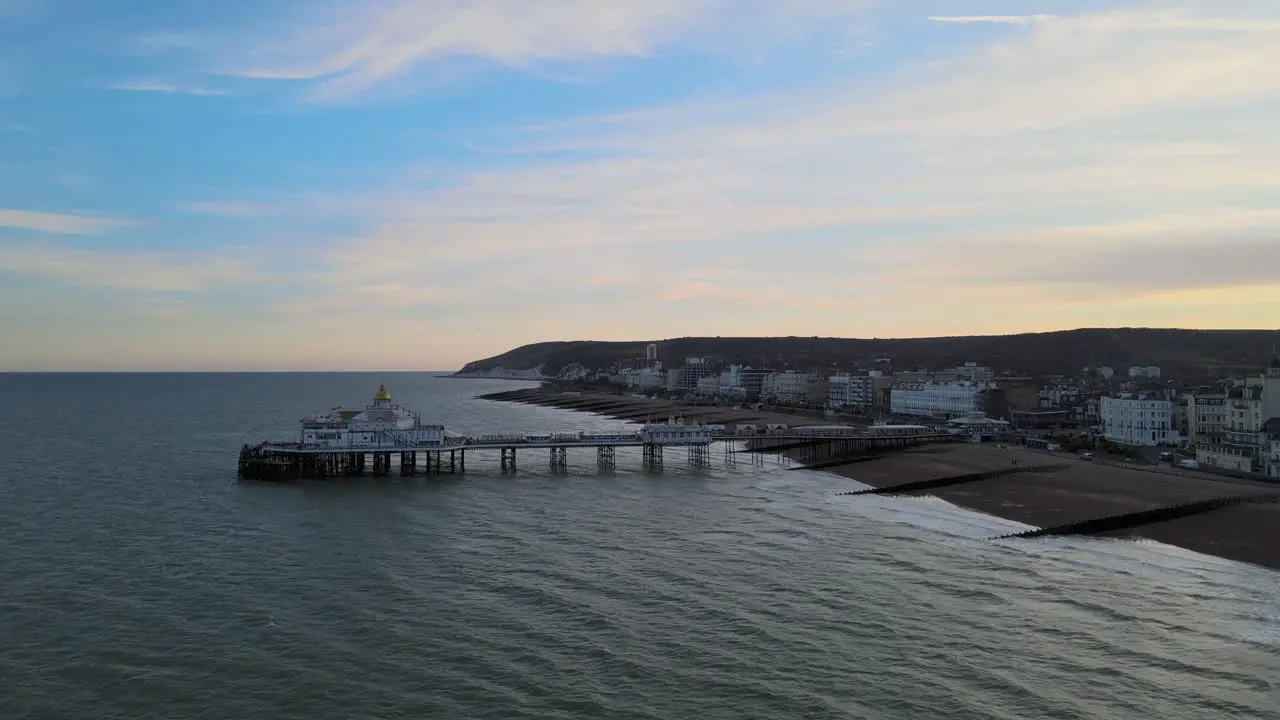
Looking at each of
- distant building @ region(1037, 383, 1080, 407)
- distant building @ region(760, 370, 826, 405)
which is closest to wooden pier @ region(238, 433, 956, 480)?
distant building @ region(1037, 383, 1080, 407)

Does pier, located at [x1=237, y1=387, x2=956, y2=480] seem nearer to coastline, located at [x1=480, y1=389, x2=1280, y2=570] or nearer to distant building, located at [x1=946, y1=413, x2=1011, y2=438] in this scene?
coastline, located at [x1=480, y1=389, x2=1280, y2=570]

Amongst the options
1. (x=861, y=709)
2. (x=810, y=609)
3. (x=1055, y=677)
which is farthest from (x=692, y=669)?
(x=1055, y=677)

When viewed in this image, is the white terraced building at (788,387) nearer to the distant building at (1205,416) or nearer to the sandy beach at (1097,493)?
the distant building at (1205,416)

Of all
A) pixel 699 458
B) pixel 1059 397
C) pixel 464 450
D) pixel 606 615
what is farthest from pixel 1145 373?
pixel 606 615

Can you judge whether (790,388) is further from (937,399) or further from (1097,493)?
(1097,493)

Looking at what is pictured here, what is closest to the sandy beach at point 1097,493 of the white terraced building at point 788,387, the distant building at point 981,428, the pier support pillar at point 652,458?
the distant building at point 981,428

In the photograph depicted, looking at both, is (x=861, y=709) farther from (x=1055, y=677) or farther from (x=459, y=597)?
(x=459, y=597)
